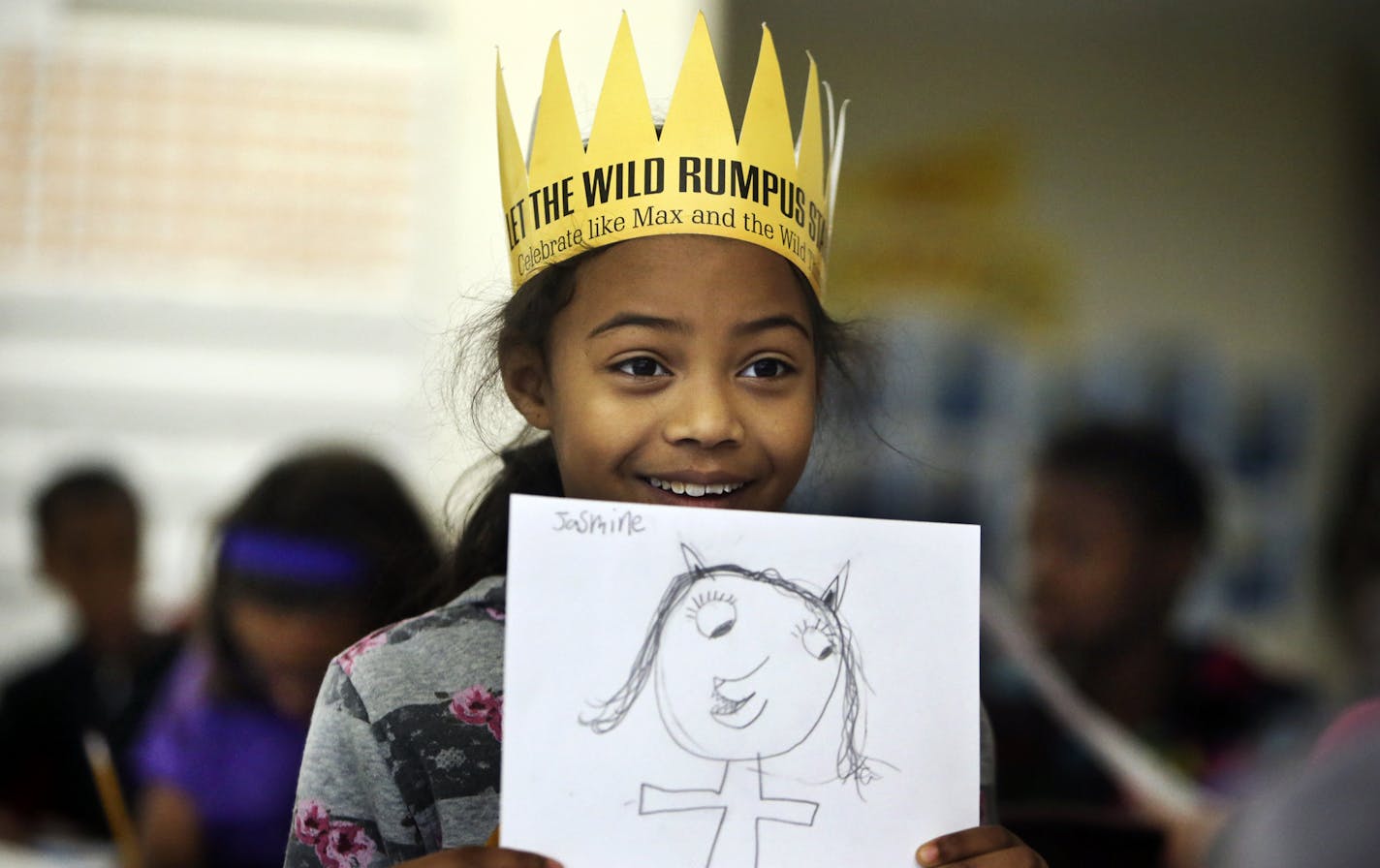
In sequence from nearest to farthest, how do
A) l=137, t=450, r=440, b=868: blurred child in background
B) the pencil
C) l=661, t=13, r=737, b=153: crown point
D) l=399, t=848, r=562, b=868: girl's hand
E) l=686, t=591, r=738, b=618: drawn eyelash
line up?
l=399, t=848, r=562, b=868: girl's hand → l=686, t=591, r=738, b=618: drawn eyelash → l=661, t=13, r=737, b=153: crown point → l=137, t=450, r=440, b=868: blurred child in background → the pencil

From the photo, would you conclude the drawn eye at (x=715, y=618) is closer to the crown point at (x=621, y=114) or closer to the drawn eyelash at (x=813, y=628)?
the drawn eyelash at (x=813, y=628)

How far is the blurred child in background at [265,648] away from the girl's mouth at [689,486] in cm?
79

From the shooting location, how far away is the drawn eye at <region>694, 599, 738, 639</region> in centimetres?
124

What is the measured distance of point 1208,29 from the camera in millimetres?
4023

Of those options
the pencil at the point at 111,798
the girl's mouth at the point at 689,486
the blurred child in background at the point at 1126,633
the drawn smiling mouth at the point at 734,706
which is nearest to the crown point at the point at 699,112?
the girl's mouth at the point at 689,486

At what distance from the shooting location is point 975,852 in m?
1.24

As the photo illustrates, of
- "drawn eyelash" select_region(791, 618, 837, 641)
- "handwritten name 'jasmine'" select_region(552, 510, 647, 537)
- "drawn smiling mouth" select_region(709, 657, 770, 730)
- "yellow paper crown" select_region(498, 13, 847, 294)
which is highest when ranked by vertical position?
"yellow paper crown" select_region(498, 13, 847, 294)

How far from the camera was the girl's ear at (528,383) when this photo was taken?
5.00ft

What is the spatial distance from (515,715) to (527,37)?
2196 millimetres

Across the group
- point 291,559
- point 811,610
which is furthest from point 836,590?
point 291,559

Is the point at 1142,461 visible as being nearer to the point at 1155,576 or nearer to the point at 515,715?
the point at 1155,576

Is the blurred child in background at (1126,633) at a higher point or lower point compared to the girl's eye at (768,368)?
lower

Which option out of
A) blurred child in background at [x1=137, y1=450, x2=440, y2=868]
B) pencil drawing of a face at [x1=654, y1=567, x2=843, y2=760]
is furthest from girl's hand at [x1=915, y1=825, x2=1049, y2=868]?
blurred child in background at [x1=137, y1=450, x2=440, y2=868]

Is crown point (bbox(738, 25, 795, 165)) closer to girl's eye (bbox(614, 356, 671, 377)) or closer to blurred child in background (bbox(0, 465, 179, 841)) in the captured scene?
Answer: girl's eye (bbox(614, 356, 671, 377))
